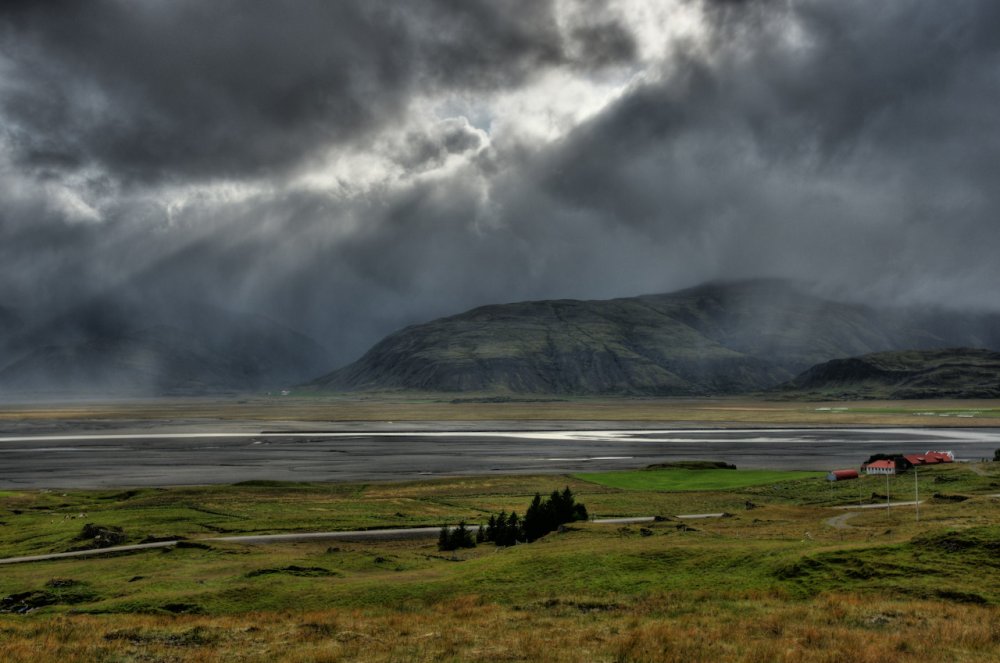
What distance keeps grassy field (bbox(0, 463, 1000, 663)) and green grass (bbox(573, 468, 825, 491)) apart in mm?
27595

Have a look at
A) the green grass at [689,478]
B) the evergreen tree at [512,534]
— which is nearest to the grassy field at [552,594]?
the evergreen tree at [512,534]

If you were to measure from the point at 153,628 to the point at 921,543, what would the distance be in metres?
31.2

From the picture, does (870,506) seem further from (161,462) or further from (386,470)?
(161,462)

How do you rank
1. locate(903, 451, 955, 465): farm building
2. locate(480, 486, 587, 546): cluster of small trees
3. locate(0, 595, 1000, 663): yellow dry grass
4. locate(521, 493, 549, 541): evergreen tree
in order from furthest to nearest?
locate(903, 451, 955, 465): farm building
locate(521, 493, 549, 541): evergreen tree
locate(480, 486, 587, 546): cluster of small trees
locate(0, 595, 1000, 663): yellow dry grass

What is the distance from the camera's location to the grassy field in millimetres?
21047

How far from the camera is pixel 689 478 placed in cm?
9138

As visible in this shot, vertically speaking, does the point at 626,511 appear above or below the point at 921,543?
below

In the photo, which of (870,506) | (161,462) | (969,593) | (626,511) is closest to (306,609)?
(969,593)

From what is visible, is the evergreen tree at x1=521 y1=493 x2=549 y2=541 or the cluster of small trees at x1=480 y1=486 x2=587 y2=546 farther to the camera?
the evergreen tree at x1=521 y1=493 x2=549 y2=541

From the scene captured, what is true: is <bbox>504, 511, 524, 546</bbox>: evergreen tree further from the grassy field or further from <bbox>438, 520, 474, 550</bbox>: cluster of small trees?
the grassy field

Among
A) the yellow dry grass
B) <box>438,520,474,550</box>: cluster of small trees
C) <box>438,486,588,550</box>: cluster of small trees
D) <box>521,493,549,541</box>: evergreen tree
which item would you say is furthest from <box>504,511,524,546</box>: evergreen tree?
the yellow dry grass

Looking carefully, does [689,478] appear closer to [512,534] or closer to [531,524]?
[531,524]

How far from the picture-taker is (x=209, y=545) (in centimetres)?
4700

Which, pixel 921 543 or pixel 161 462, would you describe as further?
pixel 161 462
